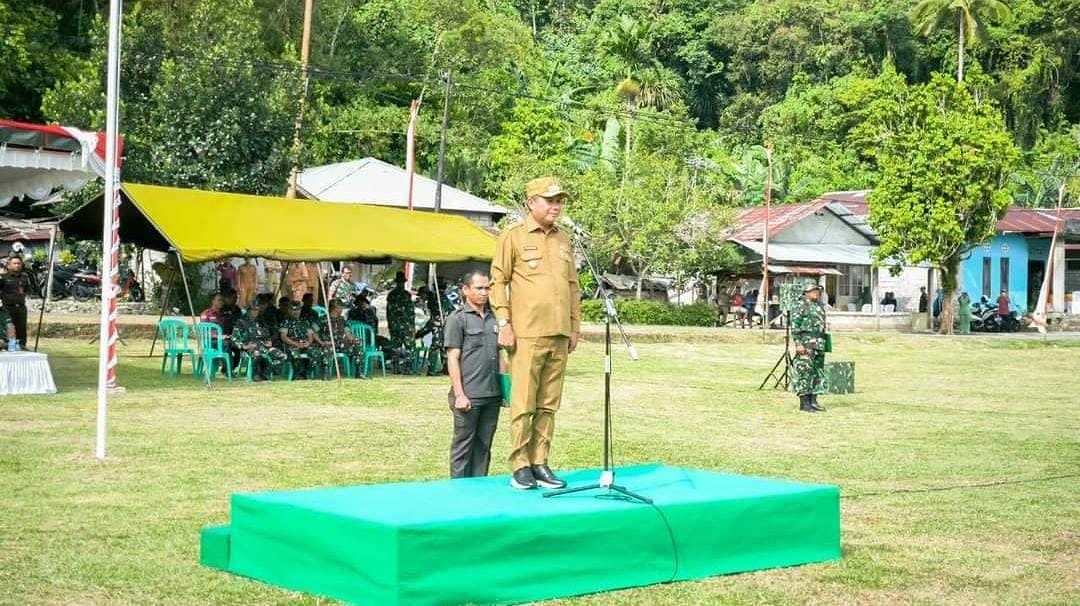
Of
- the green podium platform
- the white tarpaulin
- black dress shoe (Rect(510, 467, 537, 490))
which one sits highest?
the white tarpaulin

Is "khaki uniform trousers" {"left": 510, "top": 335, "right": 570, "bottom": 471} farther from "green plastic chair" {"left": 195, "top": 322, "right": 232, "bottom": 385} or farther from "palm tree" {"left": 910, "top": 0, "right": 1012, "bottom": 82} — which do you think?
"palm tree" {"left": 910, "top": 0, "right": 1012, "bottom": 82}

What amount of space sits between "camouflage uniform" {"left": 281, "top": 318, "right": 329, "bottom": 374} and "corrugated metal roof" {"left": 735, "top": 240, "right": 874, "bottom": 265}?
32.3 m

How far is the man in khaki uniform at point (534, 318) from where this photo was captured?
26.7 ft

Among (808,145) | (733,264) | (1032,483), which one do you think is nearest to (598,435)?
(1032,483)

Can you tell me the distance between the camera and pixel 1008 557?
8555 millimetres

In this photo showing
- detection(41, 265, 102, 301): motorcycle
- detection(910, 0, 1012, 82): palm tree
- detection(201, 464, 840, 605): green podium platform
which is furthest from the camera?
detection(910, 0, 1012, 82): palm tree

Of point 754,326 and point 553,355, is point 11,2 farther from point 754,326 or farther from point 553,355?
point 553,355

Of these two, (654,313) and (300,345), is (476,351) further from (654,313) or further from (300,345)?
(654,313)

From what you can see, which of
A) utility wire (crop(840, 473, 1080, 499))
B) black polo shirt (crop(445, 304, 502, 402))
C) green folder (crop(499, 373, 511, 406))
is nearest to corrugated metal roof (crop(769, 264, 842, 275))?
utility wire (crop(840, 473, 1080, 499))

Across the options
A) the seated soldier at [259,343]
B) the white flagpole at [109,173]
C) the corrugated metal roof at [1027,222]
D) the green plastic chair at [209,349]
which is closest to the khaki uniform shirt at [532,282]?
the white flagpole at [109,173]

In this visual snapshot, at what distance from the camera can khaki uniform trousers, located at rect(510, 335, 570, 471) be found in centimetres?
813

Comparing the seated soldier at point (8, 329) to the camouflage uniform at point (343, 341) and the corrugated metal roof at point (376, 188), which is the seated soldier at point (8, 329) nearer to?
the camouflage uniform at point (343, 341)

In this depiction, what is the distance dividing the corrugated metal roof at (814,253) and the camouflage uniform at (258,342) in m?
32.9

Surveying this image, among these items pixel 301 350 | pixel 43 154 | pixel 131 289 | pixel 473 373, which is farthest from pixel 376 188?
pixel 473 373
